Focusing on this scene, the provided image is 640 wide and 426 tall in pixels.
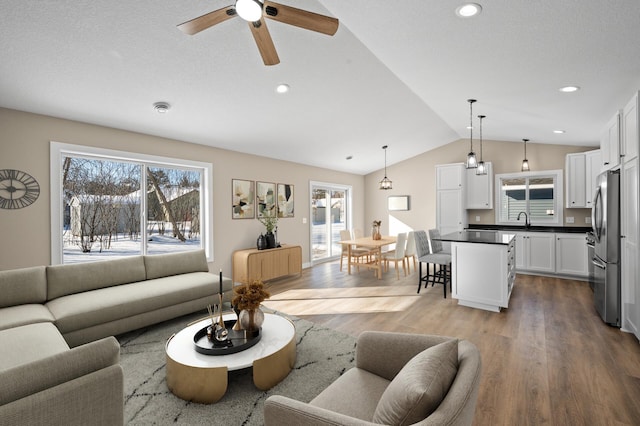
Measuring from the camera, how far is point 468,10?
2123mm

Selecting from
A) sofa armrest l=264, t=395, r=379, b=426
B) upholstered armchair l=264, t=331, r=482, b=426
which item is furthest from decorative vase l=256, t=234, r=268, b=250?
sofa armrest l=264, t=395, r=379, b=426

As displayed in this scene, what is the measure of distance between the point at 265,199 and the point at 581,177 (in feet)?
18.8

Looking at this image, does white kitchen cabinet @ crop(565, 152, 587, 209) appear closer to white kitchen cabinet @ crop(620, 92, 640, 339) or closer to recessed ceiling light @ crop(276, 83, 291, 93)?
white kitchen cabinet @ crop(620, 92, 640, 339)

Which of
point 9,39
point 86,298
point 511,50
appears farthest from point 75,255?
point 511,50

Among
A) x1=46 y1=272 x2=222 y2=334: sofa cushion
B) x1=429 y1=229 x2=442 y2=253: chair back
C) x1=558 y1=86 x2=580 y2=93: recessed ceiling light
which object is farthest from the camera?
x1=429 y1=229 x2=442 y2=253: chair back

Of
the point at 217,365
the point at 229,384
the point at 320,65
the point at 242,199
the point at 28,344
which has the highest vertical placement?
the point at 320,65

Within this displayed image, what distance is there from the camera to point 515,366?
2.57 meters

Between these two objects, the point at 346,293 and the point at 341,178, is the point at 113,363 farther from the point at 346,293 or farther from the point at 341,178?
the point at 341,178

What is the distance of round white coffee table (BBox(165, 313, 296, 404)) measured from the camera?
2102 mm

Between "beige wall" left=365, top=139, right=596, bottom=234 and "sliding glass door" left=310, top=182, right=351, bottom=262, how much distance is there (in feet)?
3.11

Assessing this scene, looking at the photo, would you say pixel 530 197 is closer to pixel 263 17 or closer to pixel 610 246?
pixel 610 246

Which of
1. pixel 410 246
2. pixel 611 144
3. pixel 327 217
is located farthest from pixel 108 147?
pixel 611 144

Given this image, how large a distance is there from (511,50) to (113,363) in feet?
11.3

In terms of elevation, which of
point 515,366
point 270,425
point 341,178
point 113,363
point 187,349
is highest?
point 341,178
